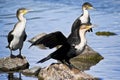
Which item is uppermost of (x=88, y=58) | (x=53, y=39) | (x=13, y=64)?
(x=53, y=39)

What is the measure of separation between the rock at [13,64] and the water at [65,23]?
386mm

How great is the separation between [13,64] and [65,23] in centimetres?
952

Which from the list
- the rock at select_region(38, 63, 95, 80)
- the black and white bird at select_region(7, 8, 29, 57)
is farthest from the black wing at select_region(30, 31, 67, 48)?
the black and white bird at select_region(7, 8, 29, 57)

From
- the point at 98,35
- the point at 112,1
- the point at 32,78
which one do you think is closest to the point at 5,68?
the point at 32,78

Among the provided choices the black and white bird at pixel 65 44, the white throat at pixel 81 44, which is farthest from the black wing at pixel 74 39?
the white throat at pixel 81 44

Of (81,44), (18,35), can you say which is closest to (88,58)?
(18,35)

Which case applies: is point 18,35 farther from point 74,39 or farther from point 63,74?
point 74,39

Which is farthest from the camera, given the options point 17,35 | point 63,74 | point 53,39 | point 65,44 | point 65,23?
point 65,23

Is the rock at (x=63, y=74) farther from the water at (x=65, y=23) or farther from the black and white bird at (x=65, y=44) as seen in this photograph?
the water at (x=65, y=23)

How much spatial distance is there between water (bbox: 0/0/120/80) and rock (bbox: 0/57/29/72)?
39 cm

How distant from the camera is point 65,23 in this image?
26734 millimetres

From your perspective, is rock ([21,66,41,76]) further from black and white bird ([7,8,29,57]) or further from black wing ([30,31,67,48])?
black wing ([30,31,67,48])

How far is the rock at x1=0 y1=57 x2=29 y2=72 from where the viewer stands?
17.4 metres

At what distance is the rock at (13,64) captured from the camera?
17.4 metres
